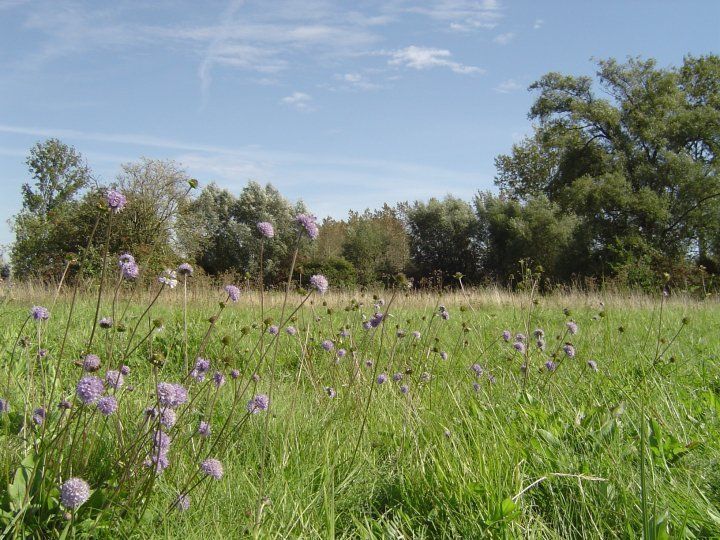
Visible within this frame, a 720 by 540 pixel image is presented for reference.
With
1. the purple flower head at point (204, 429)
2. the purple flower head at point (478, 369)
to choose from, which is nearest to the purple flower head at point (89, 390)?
the purple flower head at point (204, 429)

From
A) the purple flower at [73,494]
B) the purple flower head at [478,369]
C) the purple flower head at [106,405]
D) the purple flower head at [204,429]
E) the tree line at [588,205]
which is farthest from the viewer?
the tree line at [588,205]

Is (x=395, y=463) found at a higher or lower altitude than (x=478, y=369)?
lower

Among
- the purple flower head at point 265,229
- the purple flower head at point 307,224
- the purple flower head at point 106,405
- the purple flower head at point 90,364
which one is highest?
the purple flower head at point 307,224

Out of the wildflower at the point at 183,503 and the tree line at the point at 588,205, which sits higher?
the tree line at the point at 588,205

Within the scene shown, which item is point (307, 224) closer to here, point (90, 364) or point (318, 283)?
point (318, 283)

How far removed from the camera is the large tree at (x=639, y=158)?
2459 cm

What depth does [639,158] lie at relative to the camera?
26.3 m

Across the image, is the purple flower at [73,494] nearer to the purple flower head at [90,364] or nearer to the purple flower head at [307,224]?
the purple flower head at [90,364]

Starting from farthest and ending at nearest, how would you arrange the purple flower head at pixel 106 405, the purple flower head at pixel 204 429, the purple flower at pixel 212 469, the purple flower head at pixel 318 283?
the purple flower head at pixel 318 283, the purple flower head at pixel 204 429, the purple flower at pixel 212 469, the purple flower head at pixel 106 405

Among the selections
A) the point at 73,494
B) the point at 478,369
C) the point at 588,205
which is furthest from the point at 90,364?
the point at 588,205

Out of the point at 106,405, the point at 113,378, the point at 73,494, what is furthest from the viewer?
the point at 113,378

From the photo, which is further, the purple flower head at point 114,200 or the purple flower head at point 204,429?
the purple flower head at point 204,429

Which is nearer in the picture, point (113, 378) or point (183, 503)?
point (183, 503)

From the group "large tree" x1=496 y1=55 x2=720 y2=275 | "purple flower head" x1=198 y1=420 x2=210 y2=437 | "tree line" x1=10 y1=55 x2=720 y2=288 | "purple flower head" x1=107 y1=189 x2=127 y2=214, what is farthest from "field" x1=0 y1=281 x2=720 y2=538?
"large tree" x1=496 y1=55 x2=720 y2=275
